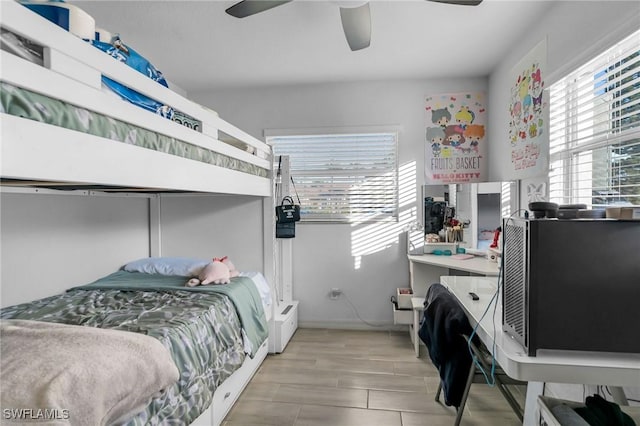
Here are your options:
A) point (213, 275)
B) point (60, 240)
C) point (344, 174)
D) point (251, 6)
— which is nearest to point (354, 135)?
point (344, 174)

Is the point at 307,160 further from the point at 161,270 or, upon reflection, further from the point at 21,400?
the point at 21,400

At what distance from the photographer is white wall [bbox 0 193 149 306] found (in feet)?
6.38

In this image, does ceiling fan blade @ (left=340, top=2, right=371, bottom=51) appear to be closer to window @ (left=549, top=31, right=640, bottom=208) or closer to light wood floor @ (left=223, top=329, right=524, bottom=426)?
window @ (left=549, top=31, right=640, bottom=208)

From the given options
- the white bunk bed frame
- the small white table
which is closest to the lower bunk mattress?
the white bunk bed frame

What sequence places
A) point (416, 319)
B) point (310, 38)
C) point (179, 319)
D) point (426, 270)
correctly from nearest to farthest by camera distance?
point (179, 319), point (310, 38), point (416, 319), point (426, 270)

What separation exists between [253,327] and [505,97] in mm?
2647

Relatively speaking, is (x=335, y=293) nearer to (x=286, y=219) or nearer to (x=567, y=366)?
(x=286, y=219)

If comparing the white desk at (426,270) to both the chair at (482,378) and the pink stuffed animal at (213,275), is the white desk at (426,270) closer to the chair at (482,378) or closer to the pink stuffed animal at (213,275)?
the chair at (482,378)

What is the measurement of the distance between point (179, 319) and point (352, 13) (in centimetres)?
180

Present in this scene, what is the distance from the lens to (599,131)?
1790mm

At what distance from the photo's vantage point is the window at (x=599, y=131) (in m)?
1.56

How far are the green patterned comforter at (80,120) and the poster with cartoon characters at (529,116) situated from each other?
215cm

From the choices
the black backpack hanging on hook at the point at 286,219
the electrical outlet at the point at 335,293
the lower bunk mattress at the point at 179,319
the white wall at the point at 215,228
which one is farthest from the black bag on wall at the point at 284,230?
the electrical outlet at the point at 335,293

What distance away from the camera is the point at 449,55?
2.78 metres
